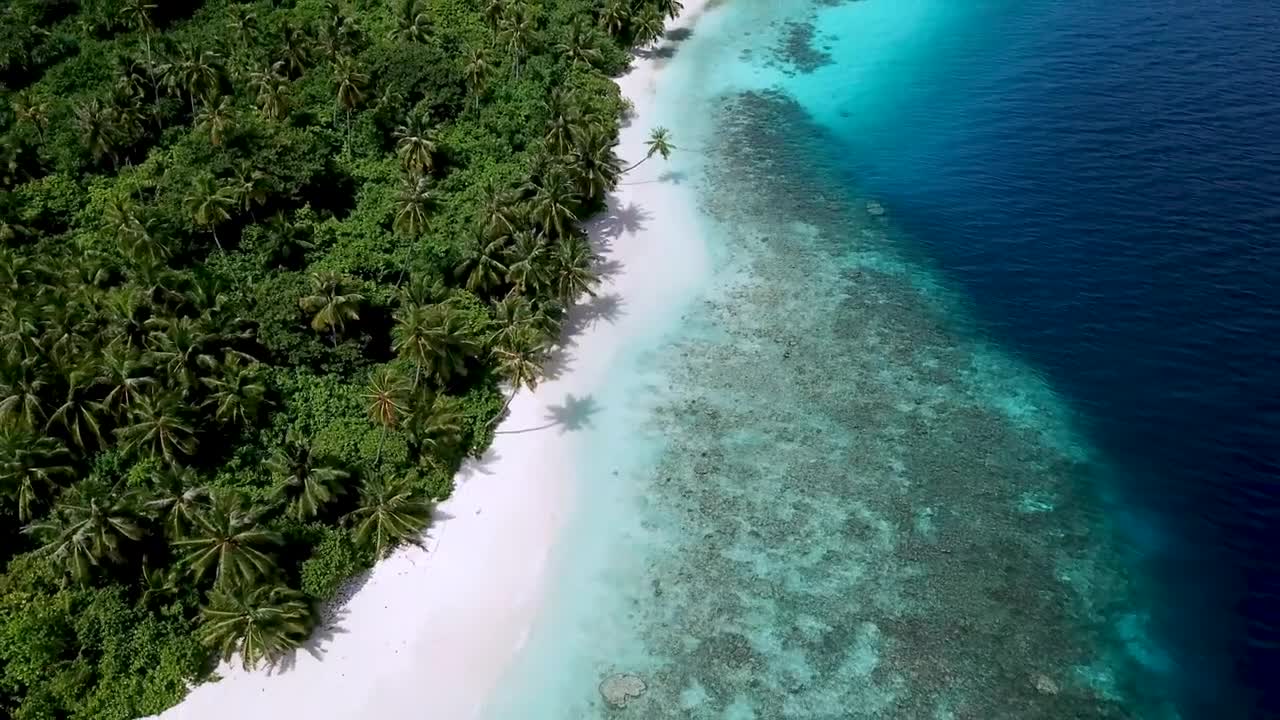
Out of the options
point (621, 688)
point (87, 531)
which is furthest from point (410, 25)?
point (621, 688)

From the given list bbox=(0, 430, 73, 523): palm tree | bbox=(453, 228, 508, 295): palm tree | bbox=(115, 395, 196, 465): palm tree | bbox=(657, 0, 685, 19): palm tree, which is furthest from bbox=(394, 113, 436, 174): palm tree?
bbox=(657, 0, 685, 19): palm tree

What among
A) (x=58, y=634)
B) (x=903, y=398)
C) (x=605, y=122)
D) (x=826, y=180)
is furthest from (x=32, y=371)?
(x=826, y=180)

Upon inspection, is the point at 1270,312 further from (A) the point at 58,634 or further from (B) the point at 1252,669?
(A) the point at 58,634

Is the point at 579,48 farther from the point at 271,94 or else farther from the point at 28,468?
the point at 28,468

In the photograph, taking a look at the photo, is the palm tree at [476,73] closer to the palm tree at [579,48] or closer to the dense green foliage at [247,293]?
the dense green foliage at [247,293]

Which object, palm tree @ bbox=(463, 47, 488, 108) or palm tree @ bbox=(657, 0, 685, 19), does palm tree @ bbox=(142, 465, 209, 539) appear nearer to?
palm tree @ bbox=(463, 47, 488, 108)

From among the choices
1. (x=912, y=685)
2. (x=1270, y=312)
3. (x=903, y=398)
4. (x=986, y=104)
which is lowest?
(x=912, y=685)
